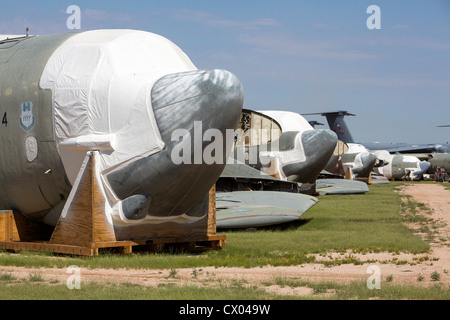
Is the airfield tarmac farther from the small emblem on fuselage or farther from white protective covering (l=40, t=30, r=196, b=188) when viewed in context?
the small emblem on fuselage

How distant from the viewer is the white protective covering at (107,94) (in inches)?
484

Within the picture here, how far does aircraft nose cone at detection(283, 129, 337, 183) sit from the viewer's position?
100 ft

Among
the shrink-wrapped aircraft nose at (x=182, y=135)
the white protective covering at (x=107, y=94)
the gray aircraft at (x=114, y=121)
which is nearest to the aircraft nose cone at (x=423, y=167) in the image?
the gray aircraft at (x=114, y=121)

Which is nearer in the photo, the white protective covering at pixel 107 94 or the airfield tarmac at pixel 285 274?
the airfield tarmac at pixel 285 274

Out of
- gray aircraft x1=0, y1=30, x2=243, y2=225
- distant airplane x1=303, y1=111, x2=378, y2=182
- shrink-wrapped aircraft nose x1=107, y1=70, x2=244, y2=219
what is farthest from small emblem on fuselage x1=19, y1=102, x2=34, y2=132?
distant airplane x1=303, y1=111, x2=378, y2=182

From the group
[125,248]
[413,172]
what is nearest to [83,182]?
[125,248]

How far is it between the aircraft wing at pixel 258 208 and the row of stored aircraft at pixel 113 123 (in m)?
4.12

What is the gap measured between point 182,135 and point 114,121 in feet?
4.38

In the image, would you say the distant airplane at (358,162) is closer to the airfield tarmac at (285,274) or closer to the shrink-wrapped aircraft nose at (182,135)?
the airfield tarmac at (285,274)

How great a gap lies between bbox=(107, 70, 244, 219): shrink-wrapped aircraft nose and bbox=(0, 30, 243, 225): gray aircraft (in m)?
0.02

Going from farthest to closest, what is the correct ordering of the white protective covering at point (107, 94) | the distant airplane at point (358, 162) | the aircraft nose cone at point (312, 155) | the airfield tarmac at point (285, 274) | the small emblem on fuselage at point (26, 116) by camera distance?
1. the distant airplane at point (358, 162)
2. the aircraft nose cone at point (312, 155)
3. the small emblem on fuselage at point (26, 116)
4. the white protective covering at point (107, 94)
5. the airfield tarmac at point (285, 274)

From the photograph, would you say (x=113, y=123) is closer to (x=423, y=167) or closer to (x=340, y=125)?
(x=423, y=167)

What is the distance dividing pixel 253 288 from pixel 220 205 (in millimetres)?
10256

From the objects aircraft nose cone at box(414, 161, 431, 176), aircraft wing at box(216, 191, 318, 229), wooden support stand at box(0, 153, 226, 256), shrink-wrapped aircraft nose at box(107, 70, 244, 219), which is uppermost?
shrink-wrapped aircraft nose at box(107, 70, 244, 219)
